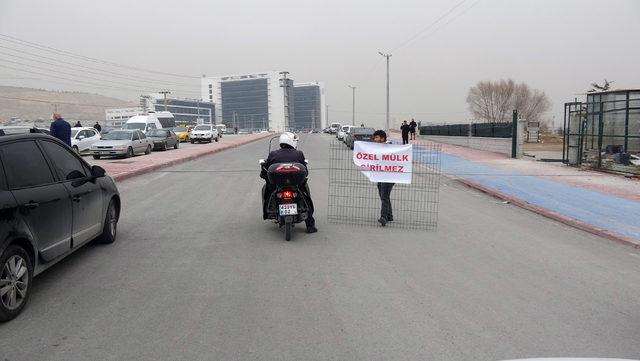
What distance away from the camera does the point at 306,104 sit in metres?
188

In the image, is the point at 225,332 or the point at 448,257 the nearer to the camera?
the point at 225,332

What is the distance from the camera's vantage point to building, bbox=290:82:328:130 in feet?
607

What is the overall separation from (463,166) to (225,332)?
1875 cm

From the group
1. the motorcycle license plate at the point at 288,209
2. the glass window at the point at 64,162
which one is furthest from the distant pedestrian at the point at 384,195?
the glass window at the point at 64,162

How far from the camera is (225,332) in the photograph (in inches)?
170

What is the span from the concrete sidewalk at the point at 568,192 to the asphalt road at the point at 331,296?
988 mm

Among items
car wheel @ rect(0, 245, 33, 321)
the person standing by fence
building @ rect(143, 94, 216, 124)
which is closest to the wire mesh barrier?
the person standing by fence

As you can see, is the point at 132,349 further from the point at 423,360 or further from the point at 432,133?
the point at 432,133

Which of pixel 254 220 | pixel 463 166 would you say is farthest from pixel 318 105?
pixel 254 220

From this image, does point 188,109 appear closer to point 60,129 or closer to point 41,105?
point 41,105

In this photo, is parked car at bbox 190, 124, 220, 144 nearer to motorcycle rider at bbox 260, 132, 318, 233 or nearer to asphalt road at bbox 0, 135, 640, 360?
asphalt road at bbox 0, 135, 640, 360

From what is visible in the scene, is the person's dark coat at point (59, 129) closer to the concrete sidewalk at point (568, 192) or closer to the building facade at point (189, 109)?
the concrete sidewalk at point (568, 192)

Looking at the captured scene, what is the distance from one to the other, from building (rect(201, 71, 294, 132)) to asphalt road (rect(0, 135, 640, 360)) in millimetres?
174459

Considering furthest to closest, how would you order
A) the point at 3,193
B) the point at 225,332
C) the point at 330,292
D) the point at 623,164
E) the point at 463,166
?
the point at 463,166
the point at 623,164
the point at 330,292
the point at 3,193
the point at 225,332
